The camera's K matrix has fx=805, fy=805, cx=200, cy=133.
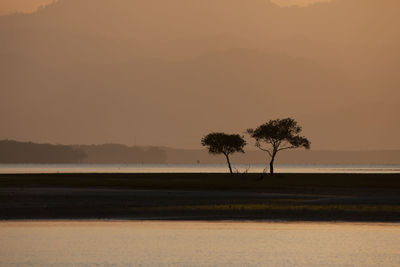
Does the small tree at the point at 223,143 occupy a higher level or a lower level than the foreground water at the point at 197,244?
higher

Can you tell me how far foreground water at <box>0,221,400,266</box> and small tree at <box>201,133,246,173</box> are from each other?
11961 cm

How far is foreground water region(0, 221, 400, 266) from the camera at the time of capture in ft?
107

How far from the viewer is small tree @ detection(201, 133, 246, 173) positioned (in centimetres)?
16838

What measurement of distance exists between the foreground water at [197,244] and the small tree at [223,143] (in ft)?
392

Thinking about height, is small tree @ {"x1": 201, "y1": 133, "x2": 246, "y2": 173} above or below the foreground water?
above

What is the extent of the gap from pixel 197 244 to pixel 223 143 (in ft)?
430

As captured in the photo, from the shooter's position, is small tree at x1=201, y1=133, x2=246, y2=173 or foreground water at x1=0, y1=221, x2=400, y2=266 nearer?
foreground water at x1=0, y1=221, x2=400, y2=266

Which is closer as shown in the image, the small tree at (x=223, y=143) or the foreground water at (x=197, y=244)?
the foreground water at (x=197, y=244)

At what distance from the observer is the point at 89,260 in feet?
106

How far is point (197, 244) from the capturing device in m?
38.0

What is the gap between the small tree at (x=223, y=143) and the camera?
168375 mm

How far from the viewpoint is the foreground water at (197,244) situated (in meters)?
32.5

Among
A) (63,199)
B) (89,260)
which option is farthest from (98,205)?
(89,260)

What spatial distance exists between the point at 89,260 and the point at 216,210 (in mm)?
25904
